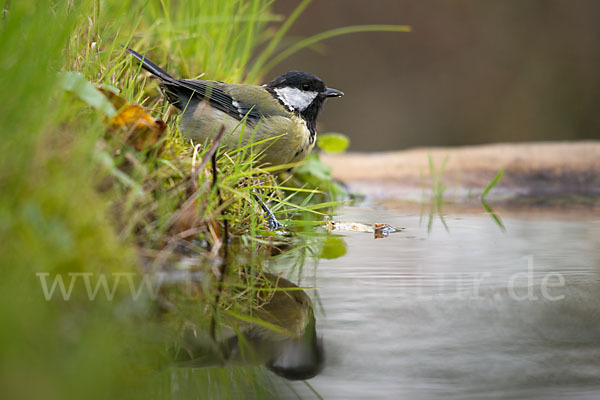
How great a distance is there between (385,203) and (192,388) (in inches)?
118

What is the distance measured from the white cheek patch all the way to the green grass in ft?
2.84

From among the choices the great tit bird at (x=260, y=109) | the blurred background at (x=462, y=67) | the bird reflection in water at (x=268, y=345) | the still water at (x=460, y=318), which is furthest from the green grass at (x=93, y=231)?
the blurred background at (x=462, y=67)

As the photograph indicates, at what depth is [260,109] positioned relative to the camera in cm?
328

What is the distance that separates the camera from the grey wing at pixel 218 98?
3.10 meters

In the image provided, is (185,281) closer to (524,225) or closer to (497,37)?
(524,225)

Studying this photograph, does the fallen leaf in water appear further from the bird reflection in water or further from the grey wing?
the bird reflection in water

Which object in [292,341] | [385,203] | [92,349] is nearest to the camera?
[92,349]

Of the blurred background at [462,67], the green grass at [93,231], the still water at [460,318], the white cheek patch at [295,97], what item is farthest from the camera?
the blurred background at [462,67]

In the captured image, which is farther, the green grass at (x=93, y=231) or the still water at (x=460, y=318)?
the still water at (x=460, y=318)

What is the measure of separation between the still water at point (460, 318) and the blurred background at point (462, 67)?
20.8ft

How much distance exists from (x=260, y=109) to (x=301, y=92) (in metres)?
0.33

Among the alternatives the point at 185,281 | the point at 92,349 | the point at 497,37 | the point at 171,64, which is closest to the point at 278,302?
the point at 185,281

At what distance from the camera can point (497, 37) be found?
30.0 feet

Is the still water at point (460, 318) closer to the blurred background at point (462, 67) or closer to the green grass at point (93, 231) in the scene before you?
the green grass at point (93, 231)
